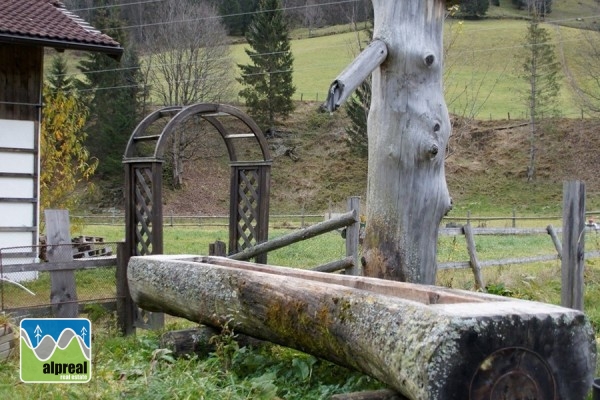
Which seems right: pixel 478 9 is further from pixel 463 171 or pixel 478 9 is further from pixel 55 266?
pixel 55 266

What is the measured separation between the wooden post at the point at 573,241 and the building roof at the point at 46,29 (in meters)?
8.37

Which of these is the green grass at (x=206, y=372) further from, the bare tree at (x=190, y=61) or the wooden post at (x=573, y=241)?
the bare tree at (x=190, y=61)

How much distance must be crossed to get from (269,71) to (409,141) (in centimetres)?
3979

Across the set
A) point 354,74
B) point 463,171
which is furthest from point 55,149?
point 463,171

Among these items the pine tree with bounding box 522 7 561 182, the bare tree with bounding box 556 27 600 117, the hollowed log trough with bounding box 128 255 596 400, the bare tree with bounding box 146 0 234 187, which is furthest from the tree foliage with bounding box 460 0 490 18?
the hollowed log trough with bounding box 128 255 596 400

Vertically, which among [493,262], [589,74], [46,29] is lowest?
[493,262]

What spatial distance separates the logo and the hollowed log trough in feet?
5.49

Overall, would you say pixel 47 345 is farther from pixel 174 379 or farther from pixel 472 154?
pixel 472 154

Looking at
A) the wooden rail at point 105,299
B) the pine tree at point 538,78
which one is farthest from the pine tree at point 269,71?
the wooden rail at point 105,299

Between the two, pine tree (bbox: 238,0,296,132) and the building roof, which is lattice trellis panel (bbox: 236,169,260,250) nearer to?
the building roof

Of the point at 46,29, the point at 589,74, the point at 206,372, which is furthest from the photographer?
the point at 589,74

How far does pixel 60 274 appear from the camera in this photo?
798 centimetres

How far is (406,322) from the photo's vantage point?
4027 mm

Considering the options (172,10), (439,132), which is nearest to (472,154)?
(172,10)
